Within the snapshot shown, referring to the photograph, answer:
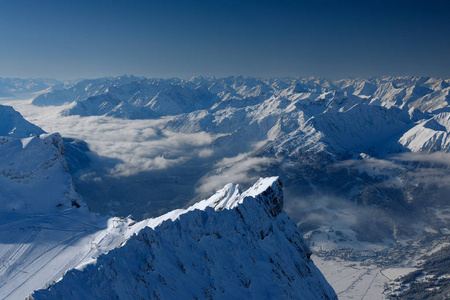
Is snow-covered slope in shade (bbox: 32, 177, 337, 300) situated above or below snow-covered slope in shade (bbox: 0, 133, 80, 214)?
below

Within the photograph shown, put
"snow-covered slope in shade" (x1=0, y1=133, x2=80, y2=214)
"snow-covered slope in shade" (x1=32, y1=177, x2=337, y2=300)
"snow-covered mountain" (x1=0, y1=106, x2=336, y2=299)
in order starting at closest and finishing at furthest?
"snow-covered slope in shade" (x1=32, y1=177, x2=337, y2=300)
"snow-covered mountain" (x1=0, y1=106, x2=336, y2=299)
"snow-covered slope in shade" (x1=0, y1=133, x2=80, y2=214)

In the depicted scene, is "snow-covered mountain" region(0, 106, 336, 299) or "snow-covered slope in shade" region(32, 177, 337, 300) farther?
"snow-covered mountain" region(0, 106, 336, 299)

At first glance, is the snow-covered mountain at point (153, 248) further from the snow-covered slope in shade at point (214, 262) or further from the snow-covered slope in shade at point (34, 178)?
the snow-covered slope in shade at point (34, 178)

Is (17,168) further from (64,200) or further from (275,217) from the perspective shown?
(275,217)

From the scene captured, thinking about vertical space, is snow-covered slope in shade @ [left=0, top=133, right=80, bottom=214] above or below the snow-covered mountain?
above

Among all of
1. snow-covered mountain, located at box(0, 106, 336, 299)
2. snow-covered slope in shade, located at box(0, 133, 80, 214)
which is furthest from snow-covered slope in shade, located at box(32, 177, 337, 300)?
snow-covered slope in shade, located at box(0, 133, 80, 214)

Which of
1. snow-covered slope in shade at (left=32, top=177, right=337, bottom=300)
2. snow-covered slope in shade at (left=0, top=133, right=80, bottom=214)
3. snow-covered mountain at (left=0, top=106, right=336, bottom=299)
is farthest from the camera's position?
snow-covered slope in shade at (left=0, top=133, right=80, bottom=214)

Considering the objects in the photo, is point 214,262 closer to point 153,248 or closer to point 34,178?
point 153,248

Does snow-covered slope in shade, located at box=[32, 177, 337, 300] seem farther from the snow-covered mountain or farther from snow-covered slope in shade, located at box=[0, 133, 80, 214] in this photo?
snow-covered slope in shade, located at box=[0, 133, 80, 214]
